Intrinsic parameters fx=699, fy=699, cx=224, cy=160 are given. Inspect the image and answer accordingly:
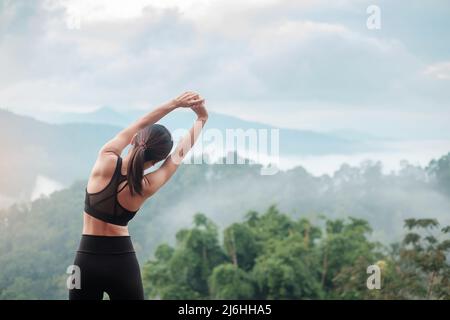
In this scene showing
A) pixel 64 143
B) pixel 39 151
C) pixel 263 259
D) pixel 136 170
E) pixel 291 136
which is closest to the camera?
pixel 136 170

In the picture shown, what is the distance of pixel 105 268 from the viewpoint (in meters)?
2.07

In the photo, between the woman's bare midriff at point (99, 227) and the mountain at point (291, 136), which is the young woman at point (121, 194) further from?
the mountain at point (291, 136)

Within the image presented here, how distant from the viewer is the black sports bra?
2014 mm

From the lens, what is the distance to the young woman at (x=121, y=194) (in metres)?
2.00

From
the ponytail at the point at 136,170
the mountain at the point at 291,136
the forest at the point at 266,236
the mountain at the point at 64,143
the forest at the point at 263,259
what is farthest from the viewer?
the mountain at the point at 291,136

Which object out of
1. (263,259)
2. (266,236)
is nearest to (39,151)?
(266,236)

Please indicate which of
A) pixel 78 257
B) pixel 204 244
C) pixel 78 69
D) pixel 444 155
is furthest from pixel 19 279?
pixel 78 257

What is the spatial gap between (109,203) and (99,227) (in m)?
0.08

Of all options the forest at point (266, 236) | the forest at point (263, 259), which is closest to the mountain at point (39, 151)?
the forest at point (266, 236)

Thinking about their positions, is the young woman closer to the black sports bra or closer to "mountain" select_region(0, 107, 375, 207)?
the black sports bra

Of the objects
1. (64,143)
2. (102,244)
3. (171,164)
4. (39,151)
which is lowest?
(102,244)

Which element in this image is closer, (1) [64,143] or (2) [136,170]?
(2) [136,170]

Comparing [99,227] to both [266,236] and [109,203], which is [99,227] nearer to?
[109,203]

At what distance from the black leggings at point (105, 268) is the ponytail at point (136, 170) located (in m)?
0.18
